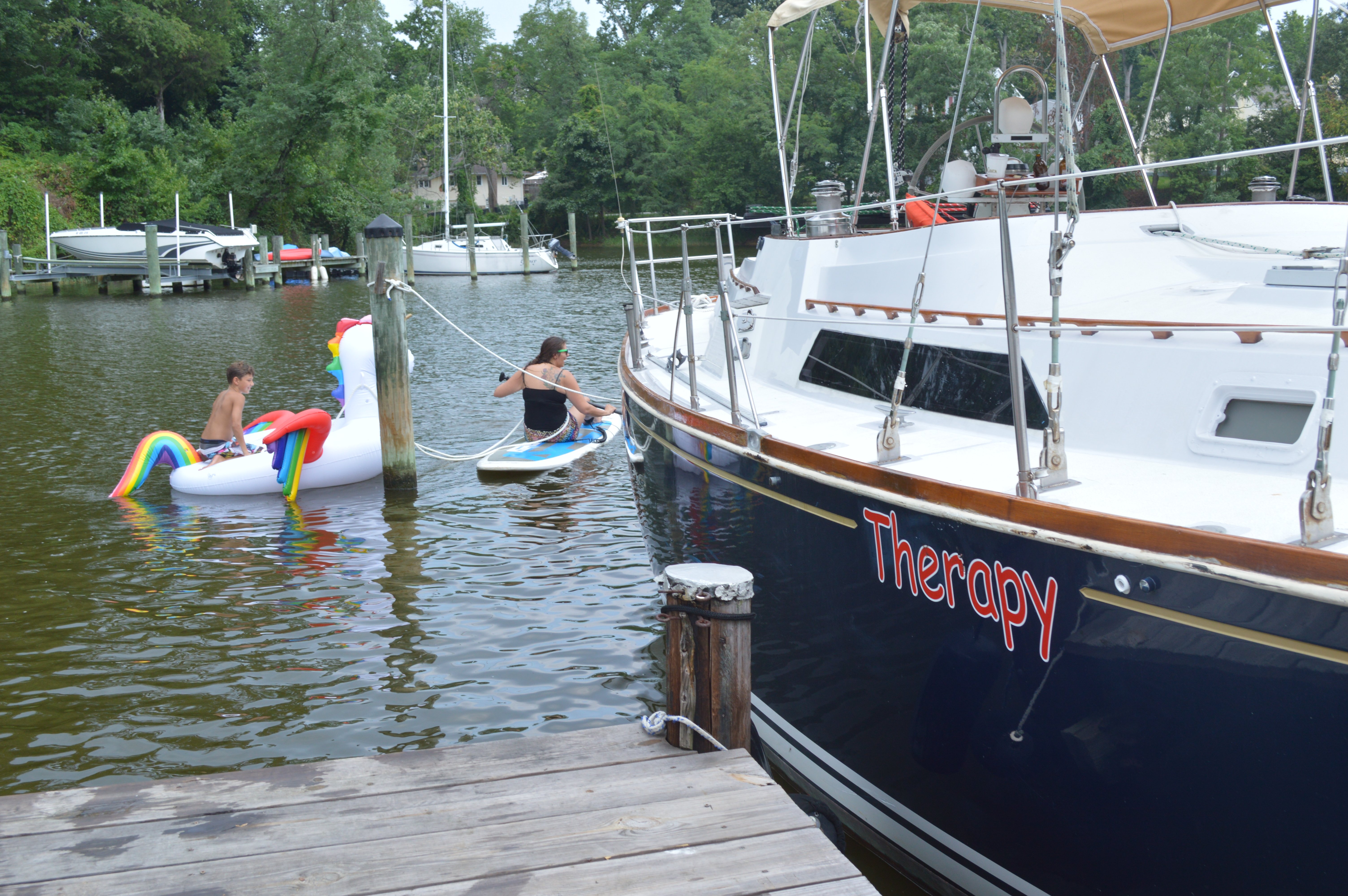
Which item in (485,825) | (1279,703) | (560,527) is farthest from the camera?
(560,527)

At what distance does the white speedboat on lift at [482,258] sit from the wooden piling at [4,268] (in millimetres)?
12689

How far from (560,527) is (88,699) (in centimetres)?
366

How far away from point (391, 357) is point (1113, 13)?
5.87 m

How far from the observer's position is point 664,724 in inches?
144

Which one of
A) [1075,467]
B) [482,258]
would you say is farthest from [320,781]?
[482,258]

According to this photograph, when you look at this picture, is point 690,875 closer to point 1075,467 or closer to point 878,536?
point 878,536

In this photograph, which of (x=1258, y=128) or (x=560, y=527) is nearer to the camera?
(x=560, y=527)

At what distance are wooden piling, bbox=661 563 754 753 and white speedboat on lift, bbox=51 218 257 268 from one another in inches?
1217

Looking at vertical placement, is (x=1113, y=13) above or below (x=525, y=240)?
below

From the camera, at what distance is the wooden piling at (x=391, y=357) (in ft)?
28.0

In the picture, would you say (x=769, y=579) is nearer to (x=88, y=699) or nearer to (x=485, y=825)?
(x=485, y=825)

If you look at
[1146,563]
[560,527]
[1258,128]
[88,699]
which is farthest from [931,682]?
[1258,128]

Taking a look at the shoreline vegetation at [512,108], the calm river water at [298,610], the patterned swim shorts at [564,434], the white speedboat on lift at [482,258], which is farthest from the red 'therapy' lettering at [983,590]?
the white speedboat on lift at [482,258]

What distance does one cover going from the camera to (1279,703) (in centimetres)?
244
